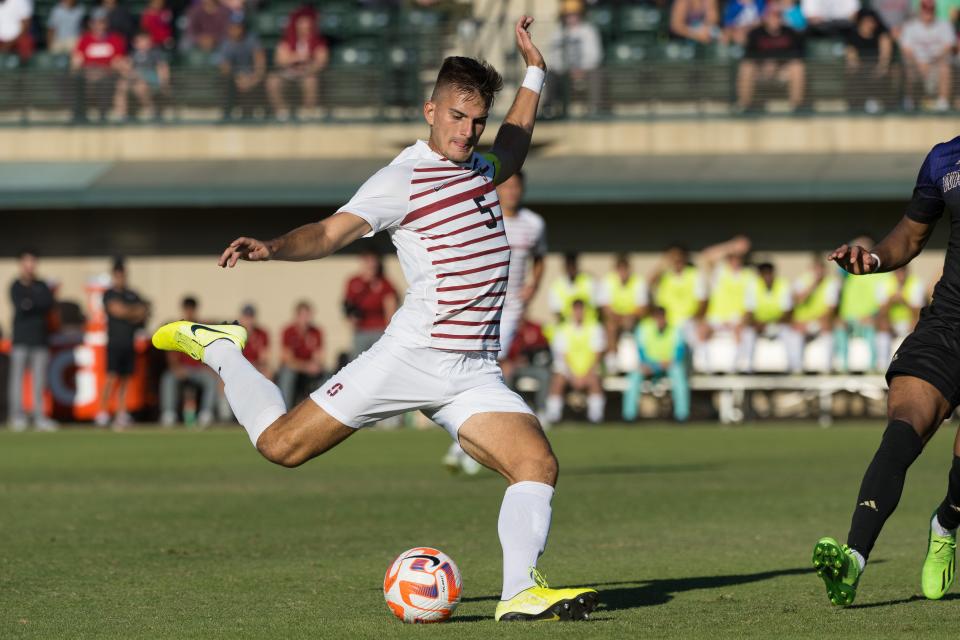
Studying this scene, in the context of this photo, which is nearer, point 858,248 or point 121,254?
point 858,248

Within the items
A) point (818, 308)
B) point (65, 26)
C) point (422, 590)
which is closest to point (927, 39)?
point (818, 308)

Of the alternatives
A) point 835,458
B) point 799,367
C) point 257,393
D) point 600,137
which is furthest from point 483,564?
point 600,137

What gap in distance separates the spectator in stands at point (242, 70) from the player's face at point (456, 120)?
1996cm

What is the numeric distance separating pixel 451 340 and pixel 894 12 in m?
20.3

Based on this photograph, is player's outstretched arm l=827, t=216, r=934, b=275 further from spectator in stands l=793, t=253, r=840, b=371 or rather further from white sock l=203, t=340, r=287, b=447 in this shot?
spectator in stands l=793, t=253, r=840, b=371

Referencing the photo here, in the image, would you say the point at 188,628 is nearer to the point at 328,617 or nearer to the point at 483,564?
the point at 328,617

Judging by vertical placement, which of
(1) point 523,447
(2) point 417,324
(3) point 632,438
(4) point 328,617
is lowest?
(3) point 632,438

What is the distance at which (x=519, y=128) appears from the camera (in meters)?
7.42

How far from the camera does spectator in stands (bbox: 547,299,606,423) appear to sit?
22.7 metres

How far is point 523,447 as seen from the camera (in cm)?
672

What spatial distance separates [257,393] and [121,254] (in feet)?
67.4

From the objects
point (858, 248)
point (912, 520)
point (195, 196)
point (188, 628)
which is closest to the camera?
point (188, 628)

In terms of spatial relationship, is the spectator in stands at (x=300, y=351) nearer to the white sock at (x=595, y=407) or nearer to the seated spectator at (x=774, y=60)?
the white sock at (x=595, y=407)

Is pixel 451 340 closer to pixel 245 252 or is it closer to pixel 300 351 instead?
pixel 245 252
